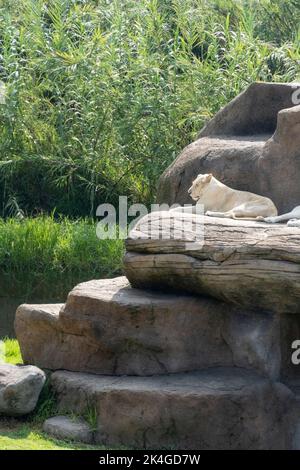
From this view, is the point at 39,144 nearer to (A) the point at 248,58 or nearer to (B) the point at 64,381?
(A) the point at 248,58

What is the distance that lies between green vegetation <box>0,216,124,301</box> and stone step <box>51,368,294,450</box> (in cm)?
296

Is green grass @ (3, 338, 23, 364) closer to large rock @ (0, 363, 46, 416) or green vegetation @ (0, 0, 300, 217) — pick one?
large rock @ (0, 363, 46, 416)

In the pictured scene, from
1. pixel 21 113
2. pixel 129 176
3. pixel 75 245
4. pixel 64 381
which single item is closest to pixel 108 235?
pixel 75 245

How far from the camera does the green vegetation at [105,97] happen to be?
11.6 meters

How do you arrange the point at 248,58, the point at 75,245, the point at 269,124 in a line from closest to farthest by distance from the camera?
the point at 269,124 < the point at 75,245 < the point at 248,58

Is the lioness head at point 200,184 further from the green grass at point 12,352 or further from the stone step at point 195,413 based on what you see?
the green grass at point 12,352

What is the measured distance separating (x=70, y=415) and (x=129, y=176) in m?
4.54

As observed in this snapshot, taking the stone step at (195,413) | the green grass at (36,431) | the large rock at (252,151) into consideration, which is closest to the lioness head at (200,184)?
the large rock at (252,151)

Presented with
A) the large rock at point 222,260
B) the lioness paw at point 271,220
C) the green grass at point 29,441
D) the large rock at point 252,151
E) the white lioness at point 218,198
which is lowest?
the green grass at point 29,441

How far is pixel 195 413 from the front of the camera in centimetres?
752

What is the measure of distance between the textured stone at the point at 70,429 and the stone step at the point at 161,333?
1.62 feet

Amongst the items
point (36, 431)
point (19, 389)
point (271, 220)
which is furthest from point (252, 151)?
point (36, 431)

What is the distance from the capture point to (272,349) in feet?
25.7

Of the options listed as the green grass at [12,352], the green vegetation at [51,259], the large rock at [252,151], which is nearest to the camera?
the large rock at [252,151]
